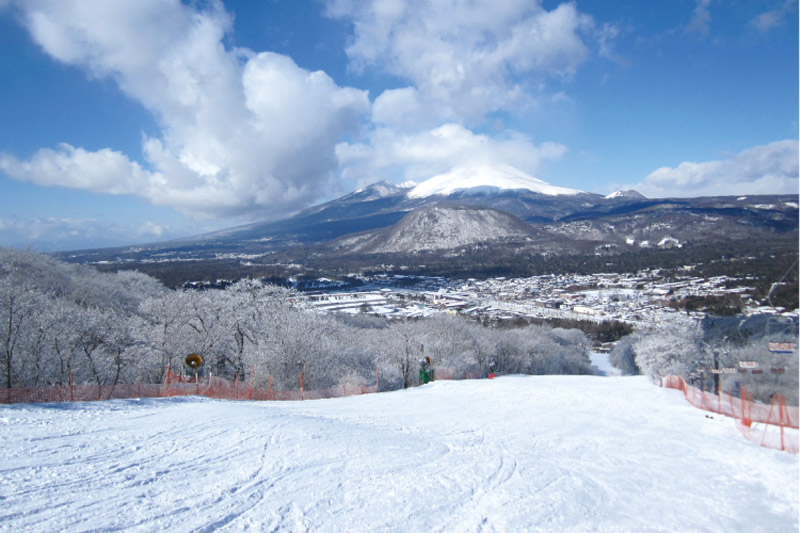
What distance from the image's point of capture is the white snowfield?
6.23m

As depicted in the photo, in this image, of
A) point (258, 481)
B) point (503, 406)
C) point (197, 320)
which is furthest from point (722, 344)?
point (197, 320)

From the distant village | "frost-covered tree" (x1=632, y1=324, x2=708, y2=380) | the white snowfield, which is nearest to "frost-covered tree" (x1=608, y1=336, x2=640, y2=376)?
the distant village

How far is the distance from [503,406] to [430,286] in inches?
4690

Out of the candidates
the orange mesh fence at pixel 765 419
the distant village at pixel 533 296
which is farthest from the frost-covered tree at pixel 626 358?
the orange mesh fence at pixel 765 419

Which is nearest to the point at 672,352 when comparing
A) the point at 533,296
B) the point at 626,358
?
the point at 626,358

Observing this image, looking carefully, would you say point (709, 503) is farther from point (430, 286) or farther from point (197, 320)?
point (430, 286)

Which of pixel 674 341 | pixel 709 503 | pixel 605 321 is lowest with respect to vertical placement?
pixel 605 321

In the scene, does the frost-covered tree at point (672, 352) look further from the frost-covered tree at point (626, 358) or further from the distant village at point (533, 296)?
the frost-covered tree at point (626, 358)

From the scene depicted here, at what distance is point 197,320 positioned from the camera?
1382 inches

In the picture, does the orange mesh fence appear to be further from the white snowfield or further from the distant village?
the distant village

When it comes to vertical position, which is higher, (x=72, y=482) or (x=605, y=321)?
(x=72, y=482)

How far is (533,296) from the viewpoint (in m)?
109

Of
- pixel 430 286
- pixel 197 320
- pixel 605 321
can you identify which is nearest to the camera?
pixel 197 320

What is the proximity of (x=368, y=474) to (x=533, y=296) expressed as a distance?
10788 cm
